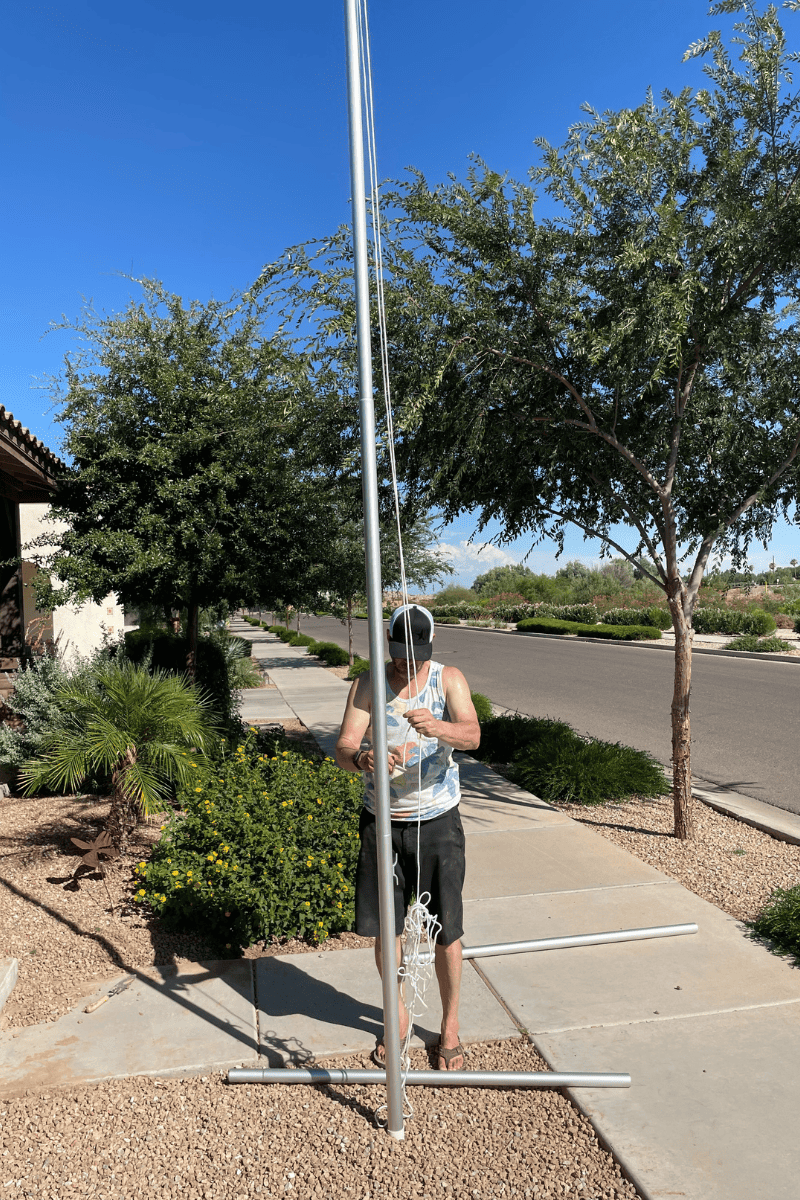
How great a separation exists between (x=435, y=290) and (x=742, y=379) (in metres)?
2.19

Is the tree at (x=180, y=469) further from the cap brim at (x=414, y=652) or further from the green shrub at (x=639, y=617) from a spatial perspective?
the green shrub at (x=639, y=617)

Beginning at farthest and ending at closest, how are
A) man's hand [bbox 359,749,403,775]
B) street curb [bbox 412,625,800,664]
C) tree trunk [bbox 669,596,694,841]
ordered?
street curb [bbox 412,625,800,664]
tree trunk [bbox 669,596,694,841]
man's hand [bbox 359,749,403,775]

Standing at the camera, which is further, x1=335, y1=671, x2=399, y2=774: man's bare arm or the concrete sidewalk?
x1=335, y1=671, x2=399, y2=774: man's bare arm

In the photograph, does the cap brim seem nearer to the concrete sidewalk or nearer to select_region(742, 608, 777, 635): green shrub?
the concrete sidewalk

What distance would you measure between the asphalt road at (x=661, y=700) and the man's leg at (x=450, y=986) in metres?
4.92

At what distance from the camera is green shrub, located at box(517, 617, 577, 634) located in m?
32.8

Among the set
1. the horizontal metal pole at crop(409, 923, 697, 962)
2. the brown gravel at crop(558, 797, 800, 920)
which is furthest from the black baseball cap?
the brown gravel at crop(558, 797, 800, 920)

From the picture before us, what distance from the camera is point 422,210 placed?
579 cm

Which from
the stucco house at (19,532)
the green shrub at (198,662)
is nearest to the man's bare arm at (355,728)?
the stucco house at (19,532)

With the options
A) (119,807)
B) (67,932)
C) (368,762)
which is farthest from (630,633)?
(368,762)

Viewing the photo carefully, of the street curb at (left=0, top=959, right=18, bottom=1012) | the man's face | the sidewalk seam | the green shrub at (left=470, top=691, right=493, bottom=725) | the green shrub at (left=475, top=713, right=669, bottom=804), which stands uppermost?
the man's face

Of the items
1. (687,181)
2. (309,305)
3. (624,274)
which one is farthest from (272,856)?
(687,181)

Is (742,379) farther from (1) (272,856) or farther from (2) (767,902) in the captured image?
(1) (272,856)

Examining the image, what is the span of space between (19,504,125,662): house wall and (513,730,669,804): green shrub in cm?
533
